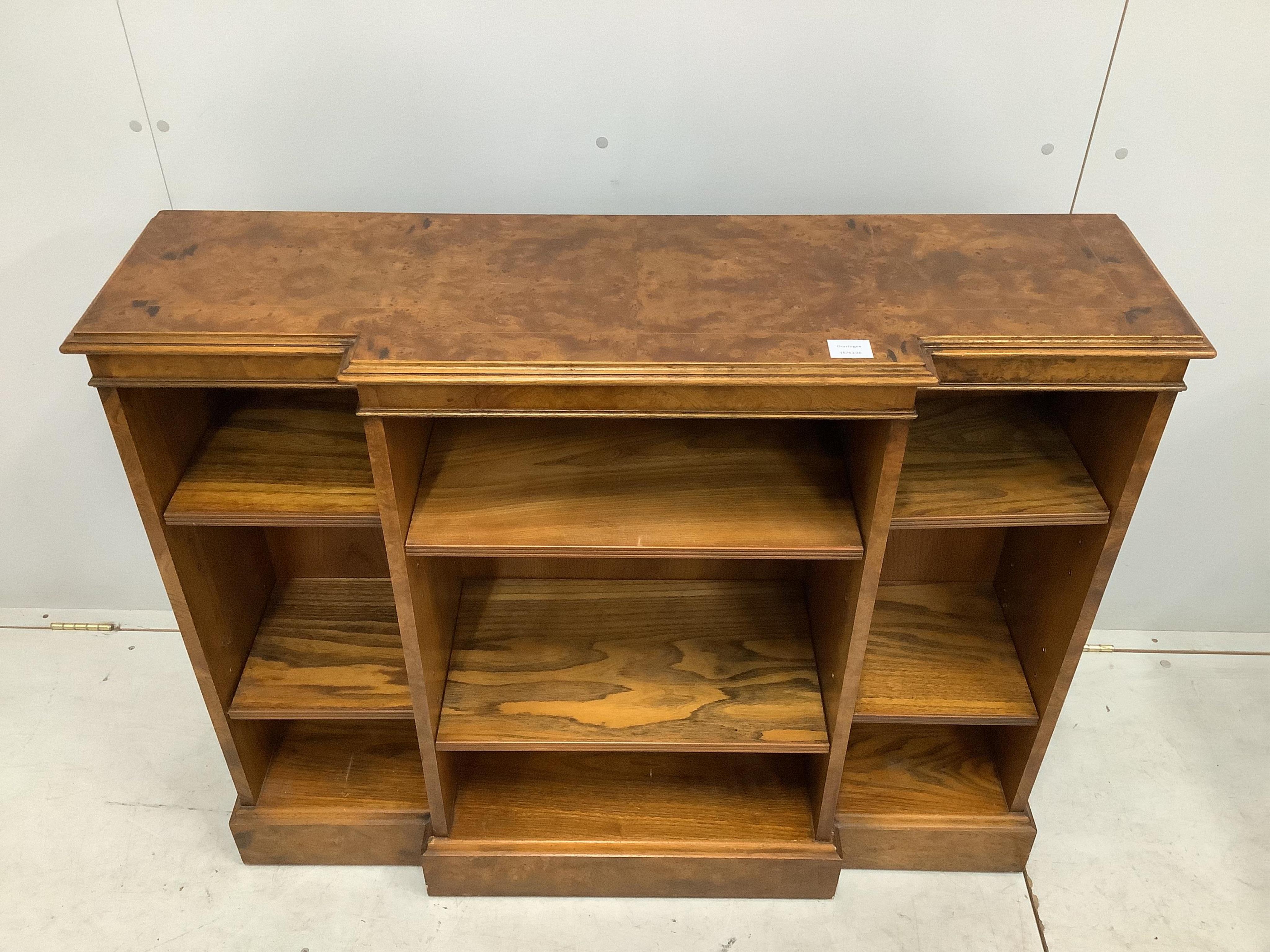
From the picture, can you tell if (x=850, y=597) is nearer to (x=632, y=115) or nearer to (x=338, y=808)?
(x=632, y=115)

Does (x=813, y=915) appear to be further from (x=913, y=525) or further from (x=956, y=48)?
(x=956, y=48)

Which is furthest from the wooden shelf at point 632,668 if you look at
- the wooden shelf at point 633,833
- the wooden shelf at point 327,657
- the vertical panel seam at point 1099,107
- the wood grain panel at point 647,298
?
the vertical panel seam at point 1099,107

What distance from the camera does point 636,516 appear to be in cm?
163

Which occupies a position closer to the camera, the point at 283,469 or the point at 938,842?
the point at 283,469

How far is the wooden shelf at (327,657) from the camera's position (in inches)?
74.7

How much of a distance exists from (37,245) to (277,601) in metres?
0.82

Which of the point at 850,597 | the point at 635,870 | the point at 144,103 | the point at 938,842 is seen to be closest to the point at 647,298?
the point at 850,597

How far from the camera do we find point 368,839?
6.82 feet

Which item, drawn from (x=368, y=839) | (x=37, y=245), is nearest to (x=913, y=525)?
(x=368, y=839)


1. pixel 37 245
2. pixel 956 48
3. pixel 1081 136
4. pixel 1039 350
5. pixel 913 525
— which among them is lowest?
pixel 913 525

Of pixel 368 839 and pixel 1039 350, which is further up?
pixel 1039 350

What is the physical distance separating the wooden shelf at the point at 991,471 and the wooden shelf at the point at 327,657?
3.08 feet

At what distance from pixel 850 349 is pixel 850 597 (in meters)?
0.46

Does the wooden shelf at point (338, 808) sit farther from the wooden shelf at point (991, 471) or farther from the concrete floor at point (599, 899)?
the wooden shelf at point (991, 471)
